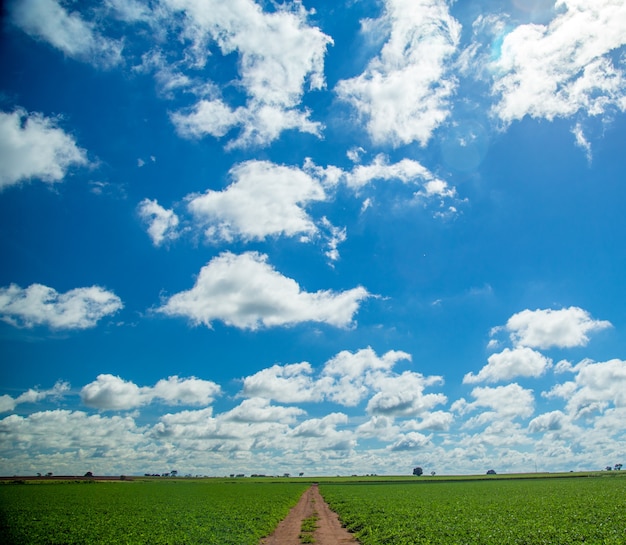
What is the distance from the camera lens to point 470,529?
91.0 ft

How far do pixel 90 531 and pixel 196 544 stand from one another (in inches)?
434

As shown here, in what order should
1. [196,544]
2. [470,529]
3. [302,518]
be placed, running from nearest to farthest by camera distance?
1. [196,544]
2. [470,529]
3. [302,518]

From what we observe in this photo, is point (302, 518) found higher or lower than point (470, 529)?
lower

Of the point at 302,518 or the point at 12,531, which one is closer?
the point at 12,531

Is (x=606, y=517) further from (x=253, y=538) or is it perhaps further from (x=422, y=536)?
(x=253, y=538)

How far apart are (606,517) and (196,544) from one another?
31.3m

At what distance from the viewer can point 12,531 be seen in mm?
29297

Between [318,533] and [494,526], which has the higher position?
[494,526]

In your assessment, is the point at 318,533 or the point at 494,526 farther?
the point at 318,533

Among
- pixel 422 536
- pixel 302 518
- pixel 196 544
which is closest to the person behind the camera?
pixel 196 544

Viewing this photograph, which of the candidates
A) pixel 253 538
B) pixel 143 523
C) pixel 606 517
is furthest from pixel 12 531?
pixel 606 517

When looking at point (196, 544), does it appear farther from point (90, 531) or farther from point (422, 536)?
point (422, 536)

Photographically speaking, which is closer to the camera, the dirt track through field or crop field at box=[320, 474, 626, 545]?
crop field at box=[320, 474, 626, 545]

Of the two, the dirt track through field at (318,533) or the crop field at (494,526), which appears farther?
the dirt track through field at (318,533)
